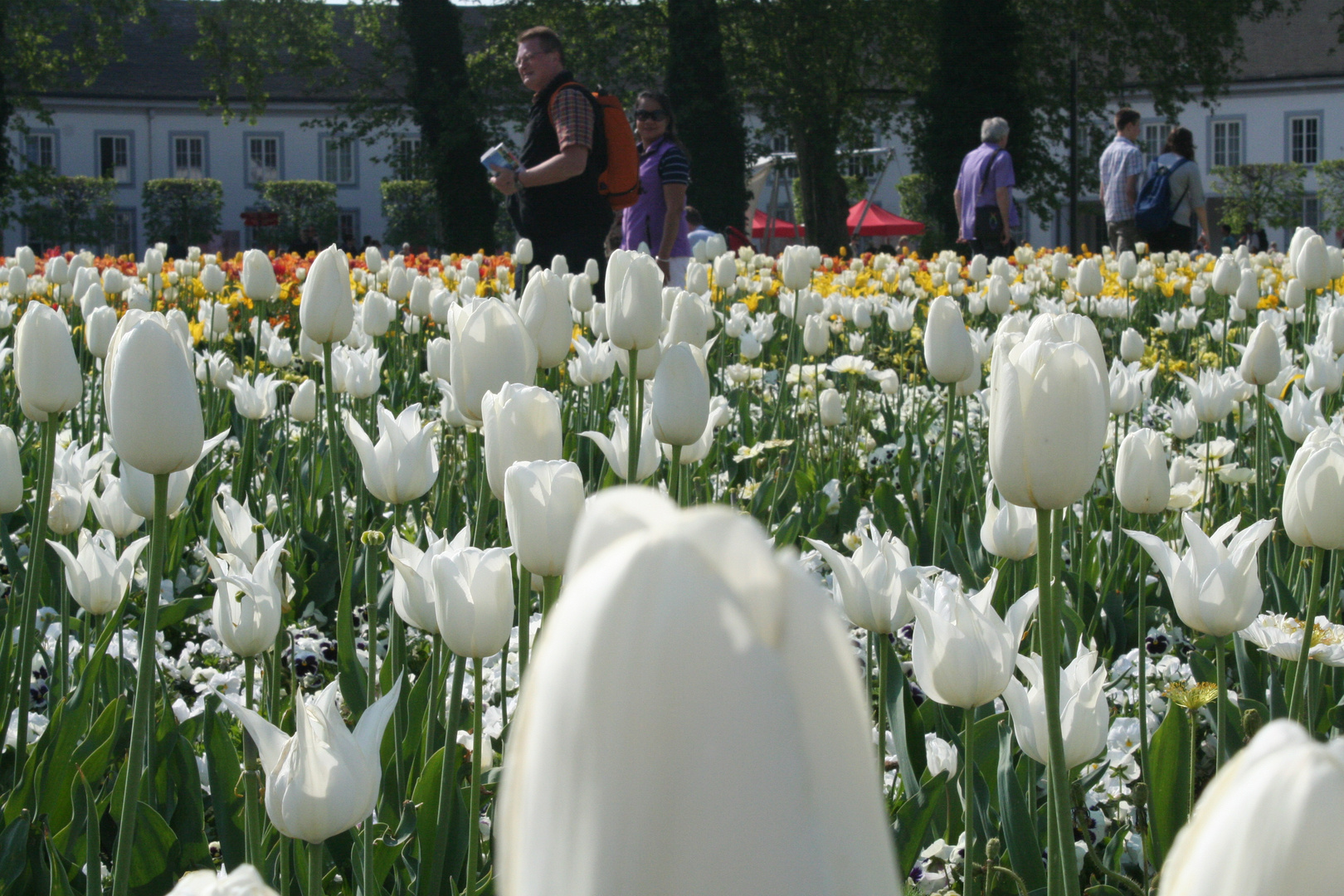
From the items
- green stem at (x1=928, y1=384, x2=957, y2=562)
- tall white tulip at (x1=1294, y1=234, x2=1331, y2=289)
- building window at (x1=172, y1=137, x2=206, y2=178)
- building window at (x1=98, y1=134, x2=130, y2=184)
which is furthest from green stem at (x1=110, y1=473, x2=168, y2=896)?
building window at (x1=172, y1=137, x2=206, y2=178)

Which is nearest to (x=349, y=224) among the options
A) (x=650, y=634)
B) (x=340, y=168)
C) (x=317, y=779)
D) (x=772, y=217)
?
(x=340, y=168)

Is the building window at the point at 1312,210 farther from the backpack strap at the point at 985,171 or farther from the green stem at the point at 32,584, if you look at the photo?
the green stem at the point at 32,584

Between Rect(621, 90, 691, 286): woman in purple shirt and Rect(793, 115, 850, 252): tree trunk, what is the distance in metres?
20.8

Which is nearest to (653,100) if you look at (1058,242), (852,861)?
(852,861)

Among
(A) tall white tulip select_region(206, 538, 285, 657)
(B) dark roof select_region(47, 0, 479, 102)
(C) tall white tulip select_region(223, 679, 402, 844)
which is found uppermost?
(B) dark roof select_region(47, 0, 479, 102)

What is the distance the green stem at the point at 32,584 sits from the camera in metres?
1.61

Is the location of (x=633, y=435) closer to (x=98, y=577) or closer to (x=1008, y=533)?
(x=1008, y=533)

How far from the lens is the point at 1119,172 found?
981 centimetres

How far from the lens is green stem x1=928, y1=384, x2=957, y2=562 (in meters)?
2.46

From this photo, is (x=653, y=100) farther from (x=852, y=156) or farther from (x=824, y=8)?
(x=852, y=156)

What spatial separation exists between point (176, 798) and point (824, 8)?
2685cm

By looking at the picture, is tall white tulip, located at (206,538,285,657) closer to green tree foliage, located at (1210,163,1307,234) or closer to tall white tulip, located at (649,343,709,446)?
tall white tulip, located at (649,343,709,446)

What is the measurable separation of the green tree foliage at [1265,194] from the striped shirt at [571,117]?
40.1 meters

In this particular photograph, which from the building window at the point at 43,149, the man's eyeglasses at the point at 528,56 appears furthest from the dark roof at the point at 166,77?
the man's eyeglasses at the point at 528,56
